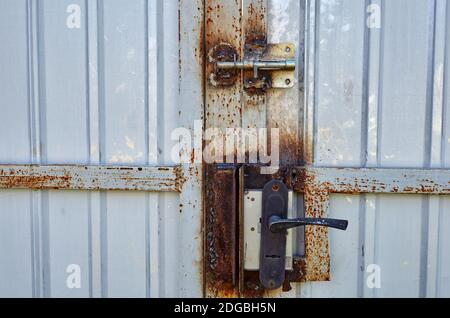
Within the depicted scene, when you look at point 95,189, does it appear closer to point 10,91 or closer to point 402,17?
point 10,91

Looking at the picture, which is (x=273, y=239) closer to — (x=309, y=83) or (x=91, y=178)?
(x=309, y=83)

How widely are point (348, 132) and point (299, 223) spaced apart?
0.31 metres

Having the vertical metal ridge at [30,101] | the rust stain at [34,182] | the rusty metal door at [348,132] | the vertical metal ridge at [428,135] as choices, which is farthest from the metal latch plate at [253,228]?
the vertical metal ridge at [30,101]

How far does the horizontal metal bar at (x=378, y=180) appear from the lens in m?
1.04

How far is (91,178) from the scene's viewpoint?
1.09 m

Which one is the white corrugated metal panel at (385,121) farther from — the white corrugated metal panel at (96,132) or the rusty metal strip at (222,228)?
the white corrugated metal panel at (96,132)

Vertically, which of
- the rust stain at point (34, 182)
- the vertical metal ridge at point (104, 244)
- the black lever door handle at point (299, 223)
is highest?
the rust stain at point (34, 182)

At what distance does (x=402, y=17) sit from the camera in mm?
1034

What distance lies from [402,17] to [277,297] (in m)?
0.83

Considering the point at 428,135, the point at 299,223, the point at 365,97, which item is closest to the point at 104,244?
the point at 299,223

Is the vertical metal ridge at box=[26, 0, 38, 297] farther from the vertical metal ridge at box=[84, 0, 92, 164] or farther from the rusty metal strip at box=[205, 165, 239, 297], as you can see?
the rusty metal strip at box=[205, 165, 239, 297]

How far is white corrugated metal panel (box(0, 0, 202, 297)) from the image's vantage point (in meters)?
1.08

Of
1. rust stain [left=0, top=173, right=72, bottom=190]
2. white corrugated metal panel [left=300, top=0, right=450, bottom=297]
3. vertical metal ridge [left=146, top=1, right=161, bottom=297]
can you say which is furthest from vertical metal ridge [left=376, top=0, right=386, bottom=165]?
rust stain [left=0, top=173, right=72, bottom=190]
